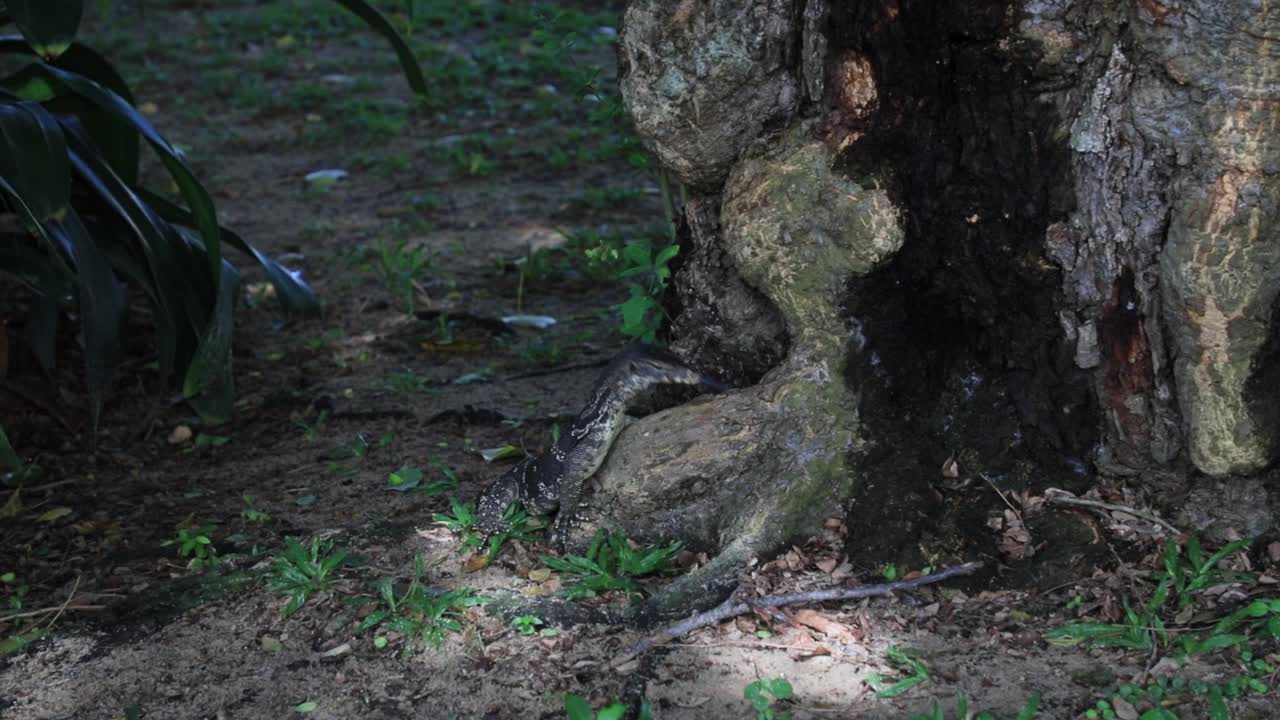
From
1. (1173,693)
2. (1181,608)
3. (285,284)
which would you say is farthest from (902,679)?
(285,284)

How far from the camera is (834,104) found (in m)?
2.50

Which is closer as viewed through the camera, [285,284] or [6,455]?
[6,455]

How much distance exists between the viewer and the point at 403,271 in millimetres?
4625

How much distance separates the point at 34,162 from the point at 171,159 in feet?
1.20

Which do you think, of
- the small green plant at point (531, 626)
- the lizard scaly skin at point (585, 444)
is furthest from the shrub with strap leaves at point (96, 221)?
the small green plant at point (531, 626)

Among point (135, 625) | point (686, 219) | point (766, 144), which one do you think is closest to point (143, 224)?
point (135, 625)

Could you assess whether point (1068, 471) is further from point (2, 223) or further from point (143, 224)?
point (2, 223)

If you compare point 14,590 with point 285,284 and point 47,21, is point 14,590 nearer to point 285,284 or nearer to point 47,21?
point 47,21

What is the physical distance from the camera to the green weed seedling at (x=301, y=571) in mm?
2629

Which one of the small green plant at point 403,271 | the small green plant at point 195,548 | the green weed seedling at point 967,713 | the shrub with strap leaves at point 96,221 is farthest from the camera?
the small green plant at point 403,271

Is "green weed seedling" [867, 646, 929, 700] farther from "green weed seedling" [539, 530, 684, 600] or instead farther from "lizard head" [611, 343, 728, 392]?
"lizard head" [611, 343, 728, 392]

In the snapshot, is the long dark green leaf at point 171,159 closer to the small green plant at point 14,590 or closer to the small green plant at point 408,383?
the small green plant at point 408,383

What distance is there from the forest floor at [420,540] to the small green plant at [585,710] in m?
0.06

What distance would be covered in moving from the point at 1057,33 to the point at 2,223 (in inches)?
161
